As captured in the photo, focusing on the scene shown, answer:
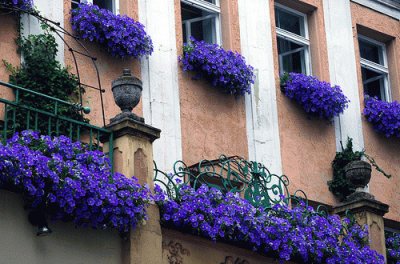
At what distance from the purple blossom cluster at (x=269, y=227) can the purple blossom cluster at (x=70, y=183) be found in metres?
0.66

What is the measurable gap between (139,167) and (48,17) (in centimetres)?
312

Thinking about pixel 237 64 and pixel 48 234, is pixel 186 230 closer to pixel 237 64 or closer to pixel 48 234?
pixel 48 234

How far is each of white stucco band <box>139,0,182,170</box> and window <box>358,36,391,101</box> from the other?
4411mm

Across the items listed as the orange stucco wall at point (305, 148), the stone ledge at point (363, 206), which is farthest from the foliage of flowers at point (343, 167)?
the stone ledge at point (363, 206)

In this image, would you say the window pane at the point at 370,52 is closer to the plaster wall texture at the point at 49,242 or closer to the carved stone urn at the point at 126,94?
the carved stone urn at the point at 126,94

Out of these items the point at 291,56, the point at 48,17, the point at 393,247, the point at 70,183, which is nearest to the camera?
the point at 70,183

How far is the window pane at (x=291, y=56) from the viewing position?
715 inches

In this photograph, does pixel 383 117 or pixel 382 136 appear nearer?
pixel 383 117

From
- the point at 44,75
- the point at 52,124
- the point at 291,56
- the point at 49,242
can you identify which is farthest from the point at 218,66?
the point at 49,242


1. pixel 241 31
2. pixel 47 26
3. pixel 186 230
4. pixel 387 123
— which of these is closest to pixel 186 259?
pixel 186 230

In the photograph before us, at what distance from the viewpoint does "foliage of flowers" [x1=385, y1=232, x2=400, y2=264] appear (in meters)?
15.8

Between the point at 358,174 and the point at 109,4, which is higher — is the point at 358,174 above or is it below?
below

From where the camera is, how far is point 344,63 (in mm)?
18703

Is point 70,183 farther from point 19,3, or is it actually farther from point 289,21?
point 289,21
